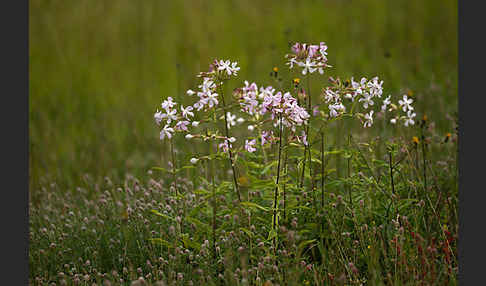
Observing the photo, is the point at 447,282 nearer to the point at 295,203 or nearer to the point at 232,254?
the point at 295,203

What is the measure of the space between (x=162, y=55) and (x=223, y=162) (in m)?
4.68

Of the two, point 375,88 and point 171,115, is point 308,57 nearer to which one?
point 375,88

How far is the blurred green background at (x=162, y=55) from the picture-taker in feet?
17.5

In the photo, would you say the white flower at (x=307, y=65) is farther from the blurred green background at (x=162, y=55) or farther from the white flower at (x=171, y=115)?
the blurred green background at (x=162, y=55)

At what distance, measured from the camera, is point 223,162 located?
9.82 ft

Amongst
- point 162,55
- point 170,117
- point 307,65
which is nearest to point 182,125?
point 170,117

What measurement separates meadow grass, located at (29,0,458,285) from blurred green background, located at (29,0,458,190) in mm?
27

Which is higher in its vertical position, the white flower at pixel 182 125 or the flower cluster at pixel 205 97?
the flower cluster at pixel 205 97

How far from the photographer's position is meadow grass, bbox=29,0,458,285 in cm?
267

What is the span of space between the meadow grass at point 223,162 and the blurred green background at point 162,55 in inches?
1.1

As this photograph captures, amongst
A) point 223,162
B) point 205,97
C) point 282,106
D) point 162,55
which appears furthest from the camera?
point 162,55

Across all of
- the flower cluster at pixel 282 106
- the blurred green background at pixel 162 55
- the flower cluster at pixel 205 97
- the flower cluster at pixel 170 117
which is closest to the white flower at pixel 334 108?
→ the flower cluster at pixel 282 106

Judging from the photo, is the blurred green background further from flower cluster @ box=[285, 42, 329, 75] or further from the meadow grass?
flower cluster @ box=[285, 42, 329, 75]

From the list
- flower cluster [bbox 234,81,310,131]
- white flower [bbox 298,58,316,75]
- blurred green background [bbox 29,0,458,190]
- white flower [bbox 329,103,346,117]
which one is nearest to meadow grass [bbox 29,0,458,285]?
blurred green background [bbox 29,0,458,190]
